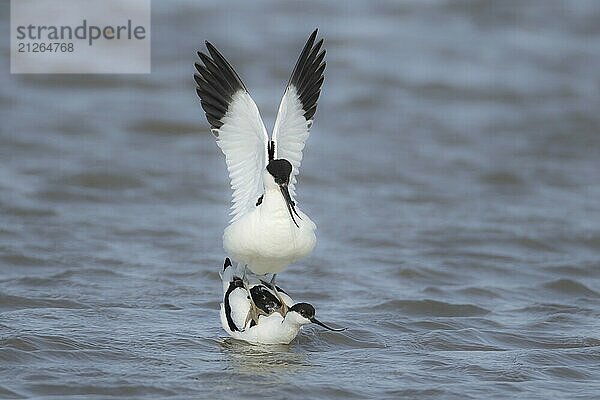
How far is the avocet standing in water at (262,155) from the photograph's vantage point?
651 cm

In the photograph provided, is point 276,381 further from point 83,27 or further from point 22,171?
point 83,27

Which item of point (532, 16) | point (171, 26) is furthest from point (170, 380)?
point (532, 16)

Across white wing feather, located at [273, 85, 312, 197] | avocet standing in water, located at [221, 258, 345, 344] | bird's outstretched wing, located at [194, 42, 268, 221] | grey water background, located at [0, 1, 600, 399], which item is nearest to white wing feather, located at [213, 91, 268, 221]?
bird's outstretched wing, located at [194, 42, 268, 221]

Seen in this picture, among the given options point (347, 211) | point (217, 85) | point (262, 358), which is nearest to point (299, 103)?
point (217, 85)

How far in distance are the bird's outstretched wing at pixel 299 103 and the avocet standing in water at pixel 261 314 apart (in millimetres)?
636

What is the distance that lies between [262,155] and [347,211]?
3651mm

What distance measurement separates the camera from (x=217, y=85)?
22.4 feet

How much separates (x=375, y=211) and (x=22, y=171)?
334 cm

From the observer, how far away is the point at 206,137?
12.4 metres

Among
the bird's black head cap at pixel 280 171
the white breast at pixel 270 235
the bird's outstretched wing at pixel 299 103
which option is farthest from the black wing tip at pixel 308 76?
→ the white breast at pixel 270 235

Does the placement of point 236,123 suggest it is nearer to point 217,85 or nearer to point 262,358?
point 217,85

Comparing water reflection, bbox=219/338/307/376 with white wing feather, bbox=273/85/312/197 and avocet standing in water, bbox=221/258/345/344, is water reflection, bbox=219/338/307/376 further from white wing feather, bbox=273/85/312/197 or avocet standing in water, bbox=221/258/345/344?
white wing feather, bbox=273/85/312/197

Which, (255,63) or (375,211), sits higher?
(255,63)

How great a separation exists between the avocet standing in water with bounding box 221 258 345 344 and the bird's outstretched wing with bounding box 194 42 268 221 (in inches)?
18.5
